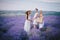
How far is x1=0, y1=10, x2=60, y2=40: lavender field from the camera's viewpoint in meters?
1.70

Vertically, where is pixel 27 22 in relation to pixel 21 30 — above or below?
above

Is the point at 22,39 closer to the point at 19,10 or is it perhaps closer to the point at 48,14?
the point at 19,10

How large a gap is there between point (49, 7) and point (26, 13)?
36cm

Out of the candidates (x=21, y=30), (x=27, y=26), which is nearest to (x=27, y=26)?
(x=27, y=26)

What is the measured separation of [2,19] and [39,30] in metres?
0.57

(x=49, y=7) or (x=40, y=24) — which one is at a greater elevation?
(x=49, y=7)

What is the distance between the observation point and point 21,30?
1710 mm

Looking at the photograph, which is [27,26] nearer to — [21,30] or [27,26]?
[27,26]

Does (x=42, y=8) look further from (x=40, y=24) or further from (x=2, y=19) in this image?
(x=2, y=19)

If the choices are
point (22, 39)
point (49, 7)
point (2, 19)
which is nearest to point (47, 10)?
point (49, 7)

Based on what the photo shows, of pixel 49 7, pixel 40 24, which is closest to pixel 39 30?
pixel 40 24

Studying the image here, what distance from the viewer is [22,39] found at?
1698 mm

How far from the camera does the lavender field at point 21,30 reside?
5.58 ft

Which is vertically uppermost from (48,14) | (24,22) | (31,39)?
(48,14)
